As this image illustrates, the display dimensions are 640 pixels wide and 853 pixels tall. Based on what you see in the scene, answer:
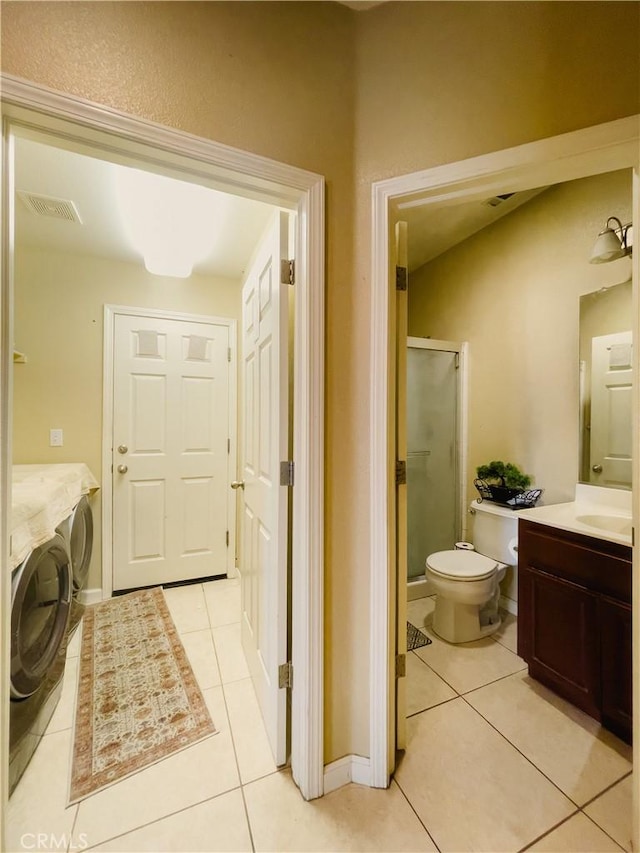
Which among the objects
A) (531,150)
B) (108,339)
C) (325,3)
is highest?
(325,3)

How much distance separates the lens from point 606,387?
6.02 feet

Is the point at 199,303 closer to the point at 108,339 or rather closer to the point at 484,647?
the point at 108,339

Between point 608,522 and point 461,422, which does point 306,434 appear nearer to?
point 608,522

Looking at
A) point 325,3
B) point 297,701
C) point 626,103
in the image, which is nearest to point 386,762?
point 297,701

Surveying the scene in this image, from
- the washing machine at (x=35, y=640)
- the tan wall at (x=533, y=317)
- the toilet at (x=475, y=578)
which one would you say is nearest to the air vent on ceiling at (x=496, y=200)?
the tan wall at (x=533, y=317)

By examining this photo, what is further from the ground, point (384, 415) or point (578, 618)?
point (384, 415)

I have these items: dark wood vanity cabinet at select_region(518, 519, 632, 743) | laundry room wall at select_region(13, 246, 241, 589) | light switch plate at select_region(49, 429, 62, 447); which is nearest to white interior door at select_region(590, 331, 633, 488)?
dark wood vanity cabinet at select_region(518, 519, 632, 743)

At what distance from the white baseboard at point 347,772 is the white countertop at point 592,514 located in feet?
3.98

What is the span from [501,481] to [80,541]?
2801mm

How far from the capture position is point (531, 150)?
3.22ft

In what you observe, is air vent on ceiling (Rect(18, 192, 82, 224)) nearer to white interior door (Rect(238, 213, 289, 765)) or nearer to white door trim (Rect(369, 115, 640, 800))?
white interior door (Rect(238, 213, 289, 765))

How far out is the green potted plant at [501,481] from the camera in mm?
2176

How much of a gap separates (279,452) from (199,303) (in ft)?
6.86

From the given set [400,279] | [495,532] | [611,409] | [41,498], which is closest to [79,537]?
[41,498]
